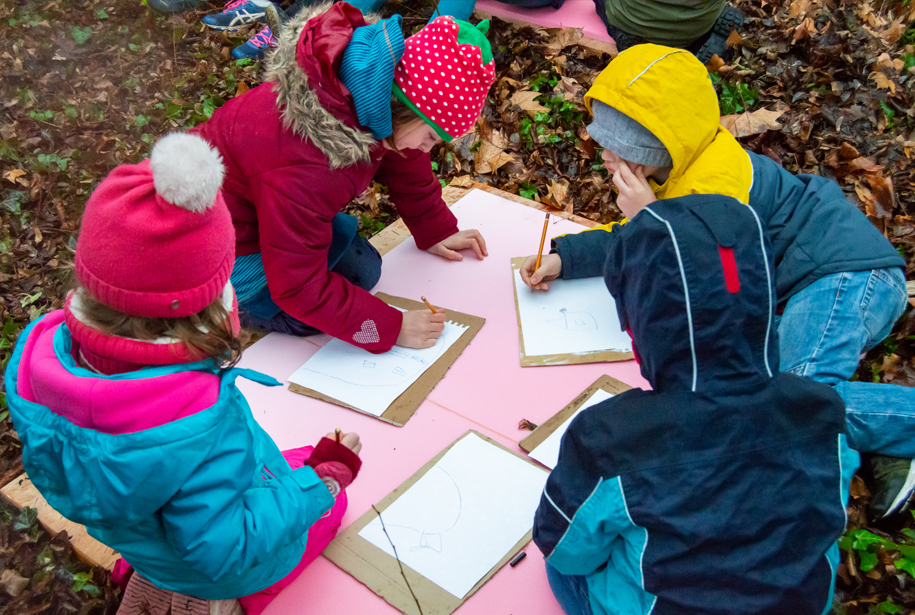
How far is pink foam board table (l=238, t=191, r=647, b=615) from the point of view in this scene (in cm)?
155

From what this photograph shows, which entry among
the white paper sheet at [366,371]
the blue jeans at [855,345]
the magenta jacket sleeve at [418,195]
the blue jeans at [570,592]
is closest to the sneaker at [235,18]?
the magenta jacket sleeve at [418,195]

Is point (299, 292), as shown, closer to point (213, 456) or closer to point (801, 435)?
point (213, 456)

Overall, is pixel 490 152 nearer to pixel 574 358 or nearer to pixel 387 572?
pixel 574 358

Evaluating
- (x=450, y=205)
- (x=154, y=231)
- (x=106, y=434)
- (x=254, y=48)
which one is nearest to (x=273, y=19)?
(x=254, y=48)

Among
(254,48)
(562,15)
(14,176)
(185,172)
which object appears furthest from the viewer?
(254,48)

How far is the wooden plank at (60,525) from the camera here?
1.75 meters

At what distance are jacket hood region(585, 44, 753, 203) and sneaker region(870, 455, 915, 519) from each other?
900 mm

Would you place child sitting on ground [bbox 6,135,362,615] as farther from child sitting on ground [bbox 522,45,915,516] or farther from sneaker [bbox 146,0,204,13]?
sneaker [bbox 146,0,204,13]

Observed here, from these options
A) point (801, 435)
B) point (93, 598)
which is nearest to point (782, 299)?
point (801, 435)

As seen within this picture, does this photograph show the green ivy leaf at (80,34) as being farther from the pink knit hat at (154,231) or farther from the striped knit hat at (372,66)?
the pink knit hat at (154,231)

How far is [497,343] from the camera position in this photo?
2.15 metres

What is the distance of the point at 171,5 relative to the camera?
4527 mm

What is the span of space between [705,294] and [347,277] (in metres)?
1.57

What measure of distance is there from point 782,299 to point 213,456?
185cm
